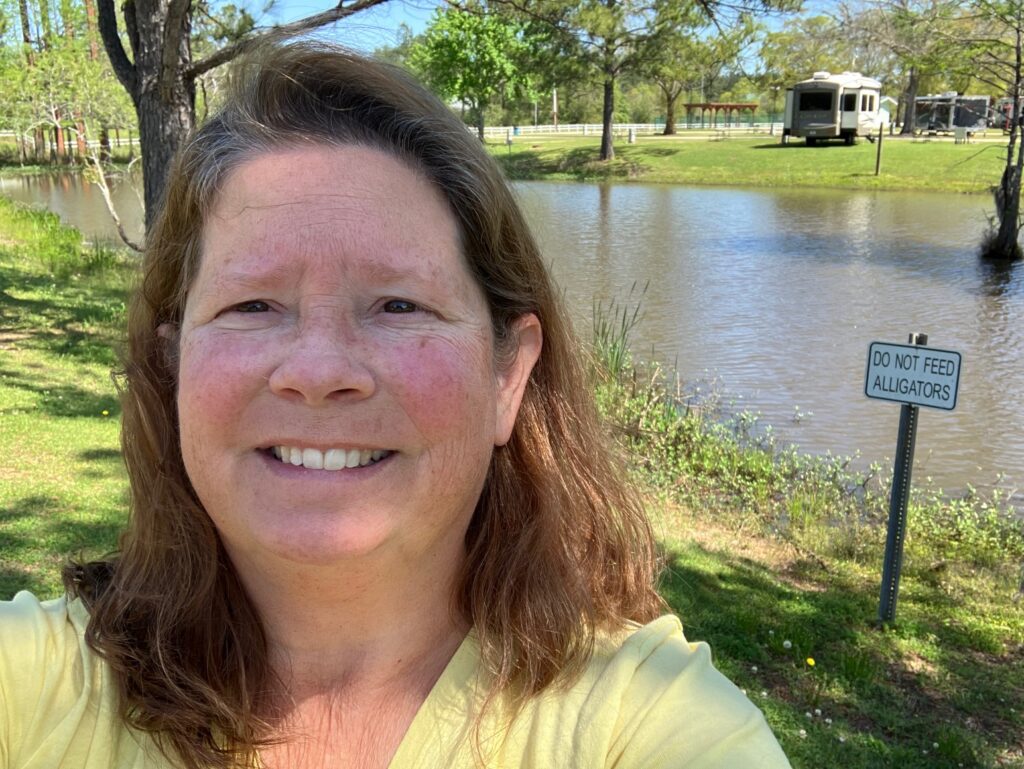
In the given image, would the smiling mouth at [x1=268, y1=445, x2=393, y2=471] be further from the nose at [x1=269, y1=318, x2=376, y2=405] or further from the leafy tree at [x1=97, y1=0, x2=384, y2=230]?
the leafy tree at [x1=97, y1=0, x2=384, y2=230]

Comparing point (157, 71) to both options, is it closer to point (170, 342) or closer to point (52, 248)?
point (170, 342)

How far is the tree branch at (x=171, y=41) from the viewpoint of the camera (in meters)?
5.85

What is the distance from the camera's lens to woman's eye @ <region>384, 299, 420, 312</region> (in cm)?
124

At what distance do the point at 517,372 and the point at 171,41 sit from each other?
18.6 ft


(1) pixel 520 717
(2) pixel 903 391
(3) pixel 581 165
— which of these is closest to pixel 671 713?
(1) pixel 520 717

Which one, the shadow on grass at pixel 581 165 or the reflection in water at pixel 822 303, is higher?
the shadow on grass at pixel 581 165

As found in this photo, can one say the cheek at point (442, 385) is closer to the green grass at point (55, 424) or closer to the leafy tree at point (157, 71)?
the green grass at point (55, 424)

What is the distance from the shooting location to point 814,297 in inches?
549

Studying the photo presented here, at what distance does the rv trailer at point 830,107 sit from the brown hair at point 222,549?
136ft

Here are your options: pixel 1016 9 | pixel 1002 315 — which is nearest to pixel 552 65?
pixel 1016 9

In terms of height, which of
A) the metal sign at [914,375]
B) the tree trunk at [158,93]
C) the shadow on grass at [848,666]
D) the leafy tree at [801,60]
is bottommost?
the shadow on grass at [848,666]

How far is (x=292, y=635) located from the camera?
4.42 feet

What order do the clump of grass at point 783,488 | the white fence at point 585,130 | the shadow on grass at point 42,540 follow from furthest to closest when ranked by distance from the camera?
the white fence at point 585,130 → the clump of grass at point 783,488 → the shadow on grass at point 42,540

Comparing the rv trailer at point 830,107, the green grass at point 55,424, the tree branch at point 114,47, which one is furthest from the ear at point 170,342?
the rv trailer at point 830,107
